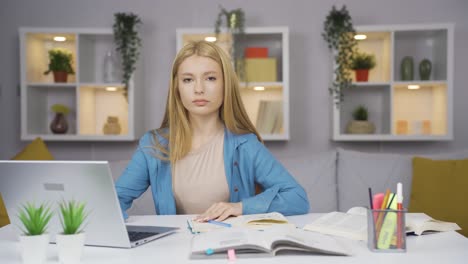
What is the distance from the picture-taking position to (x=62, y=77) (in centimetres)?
355

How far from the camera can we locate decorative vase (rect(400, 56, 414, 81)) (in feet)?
11.4

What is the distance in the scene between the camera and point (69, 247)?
108 centimetres

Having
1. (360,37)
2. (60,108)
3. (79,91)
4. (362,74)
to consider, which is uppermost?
Result: (360,37)

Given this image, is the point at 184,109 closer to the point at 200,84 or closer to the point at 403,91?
the point at 200,84

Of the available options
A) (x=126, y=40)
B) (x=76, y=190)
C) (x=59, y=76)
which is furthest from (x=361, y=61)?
(x=76, y=190)

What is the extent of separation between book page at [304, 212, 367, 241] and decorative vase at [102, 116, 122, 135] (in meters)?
2.22

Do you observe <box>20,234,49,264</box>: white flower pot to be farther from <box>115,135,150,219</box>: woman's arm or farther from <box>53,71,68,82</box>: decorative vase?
<box>53,71,68,82</box>: decorative vase

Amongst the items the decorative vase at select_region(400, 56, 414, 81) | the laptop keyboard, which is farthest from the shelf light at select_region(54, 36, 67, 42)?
the laptop keyboard

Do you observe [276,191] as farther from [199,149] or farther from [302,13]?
[302,13]

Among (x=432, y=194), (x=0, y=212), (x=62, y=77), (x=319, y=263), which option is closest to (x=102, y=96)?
(x=62, y=77)

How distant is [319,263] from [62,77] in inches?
111

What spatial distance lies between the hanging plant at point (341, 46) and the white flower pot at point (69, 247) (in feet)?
8.23

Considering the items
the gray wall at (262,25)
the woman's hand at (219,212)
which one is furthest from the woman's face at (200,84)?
the gray wall at (262,25)

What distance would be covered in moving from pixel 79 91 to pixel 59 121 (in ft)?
0.85
